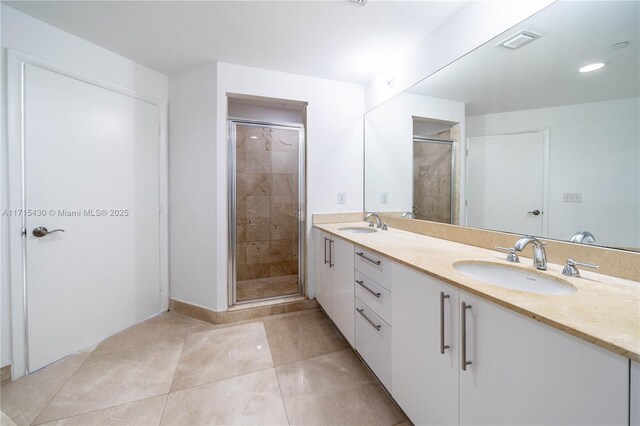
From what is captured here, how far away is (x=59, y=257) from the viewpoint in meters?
1.76

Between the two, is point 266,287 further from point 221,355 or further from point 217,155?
point 217,155

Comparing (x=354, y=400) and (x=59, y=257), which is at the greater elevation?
(x=59, y=257)

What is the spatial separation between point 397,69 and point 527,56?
1.07m

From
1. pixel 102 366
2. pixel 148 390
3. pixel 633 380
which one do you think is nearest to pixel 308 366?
pixel 148 390

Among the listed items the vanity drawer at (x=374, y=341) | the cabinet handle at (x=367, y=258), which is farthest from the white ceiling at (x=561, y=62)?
the vanity drawer at (x=374, y=341)

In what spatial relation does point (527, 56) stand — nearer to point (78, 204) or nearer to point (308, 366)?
point (308, 366)

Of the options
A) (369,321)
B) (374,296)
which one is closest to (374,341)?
(369,321)

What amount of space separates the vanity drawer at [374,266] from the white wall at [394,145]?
83cm

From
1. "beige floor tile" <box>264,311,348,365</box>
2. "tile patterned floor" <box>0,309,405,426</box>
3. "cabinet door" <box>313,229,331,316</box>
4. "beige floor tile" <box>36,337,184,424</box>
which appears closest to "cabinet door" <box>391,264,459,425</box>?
"tile patterned floor" <box>0,309,405,426</box>

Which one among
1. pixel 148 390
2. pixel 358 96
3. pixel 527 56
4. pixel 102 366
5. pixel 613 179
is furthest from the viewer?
pixel 358 96

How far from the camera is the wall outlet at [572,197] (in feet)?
3.50

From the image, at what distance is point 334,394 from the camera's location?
1.44 m

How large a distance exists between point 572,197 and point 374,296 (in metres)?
1.02

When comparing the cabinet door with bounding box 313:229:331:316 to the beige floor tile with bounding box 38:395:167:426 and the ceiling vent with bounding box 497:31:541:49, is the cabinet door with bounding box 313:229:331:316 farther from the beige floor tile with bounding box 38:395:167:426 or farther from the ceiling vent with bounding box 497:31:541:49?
the ceiling vent with bounding box 497:31:541:49
